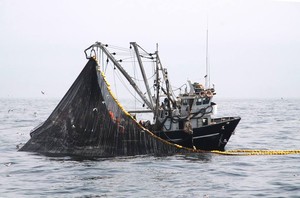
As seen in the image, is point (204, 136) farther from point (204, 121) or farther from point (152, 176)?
point (152, 176)

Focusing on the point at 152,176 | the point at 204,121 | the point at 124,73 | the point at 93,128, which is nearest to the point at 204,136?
the point at 204,121

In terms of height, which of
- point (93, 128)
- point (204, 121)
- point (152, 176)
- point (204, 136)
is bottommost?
point (152, 176)

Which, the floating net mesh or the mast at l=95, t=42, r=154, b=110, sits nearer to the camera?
the floating net mesh

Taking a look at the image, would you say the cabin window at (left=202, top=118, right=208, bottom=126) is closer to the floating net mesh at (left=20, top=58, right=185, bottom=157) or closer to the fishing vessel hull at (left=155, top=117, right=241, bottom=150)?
the fishing vessel hull at (left=155, top=117, right=241, bottom=150)

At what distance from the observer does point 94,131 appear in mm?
33562

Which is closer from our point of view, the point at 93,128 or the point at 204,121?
the point at 93,128

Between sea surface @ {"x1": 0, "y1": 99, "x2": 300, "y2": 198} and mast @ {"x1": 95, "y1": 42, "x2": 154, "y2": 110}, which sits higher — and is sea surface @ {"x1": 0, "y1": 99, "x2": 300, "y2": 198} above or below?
below

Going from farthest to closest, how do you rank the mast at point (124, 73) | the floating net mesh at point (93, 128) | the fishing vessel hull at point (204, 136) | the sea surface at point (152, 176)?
the mast at point (124, 73), the fishing vessel hull at point (204, 136), the floating net mesh at point (93, 128), the sea surface at point (152, 176)

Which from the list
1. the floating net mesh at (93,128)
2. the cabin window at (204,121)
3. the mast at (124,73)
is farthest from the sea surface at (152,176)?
the mast at (124,73)

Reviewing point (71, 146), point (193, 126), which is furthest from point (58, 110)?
point (193, 126)

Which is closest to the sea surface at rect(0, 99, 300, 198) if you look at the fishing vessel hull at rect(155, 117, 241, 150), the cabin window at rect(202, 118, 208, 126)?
the fishing vessel hull at rect(155, 117, 241, 150)

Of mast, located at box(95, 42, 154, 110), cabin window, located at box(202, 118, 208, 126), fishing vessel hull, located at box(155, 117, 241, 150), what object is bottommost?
fishing vessel hull, located at box(155, 117, 241, 150)

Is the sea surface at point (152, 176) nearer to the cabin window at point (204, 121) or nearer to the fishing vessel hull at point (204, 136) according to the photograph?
the fishing vessel hull at point (204, 136)

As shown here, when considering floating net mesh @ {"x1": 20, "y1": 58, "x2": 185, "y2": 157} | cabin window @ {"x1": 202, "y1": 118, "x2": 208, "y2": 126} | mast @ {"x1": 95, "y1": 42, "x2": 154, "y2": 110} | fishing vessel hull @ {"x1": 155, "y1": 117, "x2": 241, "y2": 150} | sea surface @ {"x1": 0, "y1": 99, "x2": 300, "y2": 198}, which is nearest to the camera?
sea surface @ {"x1": 0, "y1": 99, "x2": 300, "y2": 198}
